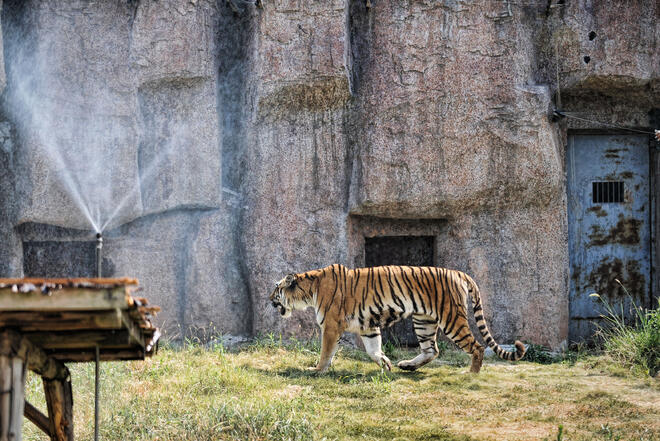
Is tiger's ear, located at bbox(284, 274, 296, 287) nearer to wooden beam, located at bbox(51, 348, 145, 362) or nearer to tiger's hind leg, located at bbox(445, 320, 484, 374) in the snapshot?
tiger's hind leg, located at bbox(445, 320, 484, 374)

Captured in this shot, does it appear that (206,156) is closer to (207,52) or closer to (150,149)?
(150,149)

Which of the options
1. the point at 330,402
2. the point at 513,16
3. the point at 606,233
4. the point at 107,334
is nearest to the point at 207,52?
the point at 513,16

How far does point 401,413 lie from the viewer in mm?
6012

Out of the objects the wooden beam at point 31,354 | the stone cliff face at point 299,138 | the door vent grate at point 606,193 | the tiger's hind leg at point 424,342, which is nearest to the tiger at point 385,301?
the tiger's hind leg at point 424,342

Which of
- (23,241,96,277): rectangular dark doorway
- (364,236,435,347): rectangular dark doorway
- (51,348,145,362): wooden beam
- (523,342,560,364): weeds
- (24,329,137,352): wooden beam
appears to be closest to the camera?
(24,329,137,352): wooden beam

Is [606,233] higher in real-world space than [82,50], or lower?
lower

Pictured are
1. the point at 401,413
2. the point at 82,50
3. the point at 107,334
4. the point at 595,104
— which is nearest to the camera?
the point at 107,334

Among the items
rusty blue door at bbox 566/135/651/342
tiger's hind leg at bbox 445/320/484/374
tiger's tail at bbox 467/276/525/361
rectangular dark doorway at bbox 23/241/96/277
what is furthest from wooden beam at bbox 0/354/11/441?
rusty blue door at bbox 566/135/651/342

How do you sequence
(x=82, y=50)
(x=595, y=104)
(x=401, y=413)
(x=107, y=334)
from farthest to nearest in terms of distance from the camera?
(x=595, y=104) → (x=82, y=50) → (x=401, y=413) → (x=107, y=334)

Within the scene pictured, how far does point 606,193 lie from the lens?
34.8 ft

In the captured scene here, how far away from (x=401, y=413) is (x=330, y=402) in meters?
0.67

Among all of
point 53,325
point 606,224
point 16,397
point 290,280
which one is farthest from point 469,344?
point 16,397

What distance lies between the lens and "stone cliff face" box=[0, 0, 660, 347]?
30.9 ft

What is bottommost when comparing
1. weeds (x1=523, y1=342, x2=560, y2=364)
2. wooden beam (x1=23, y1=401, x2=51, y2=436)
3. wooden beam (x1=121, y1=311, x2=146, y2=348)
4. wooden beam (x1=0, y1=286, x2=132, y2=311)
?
weeds (x1=523, y1=342, x2=560, y2=364)
